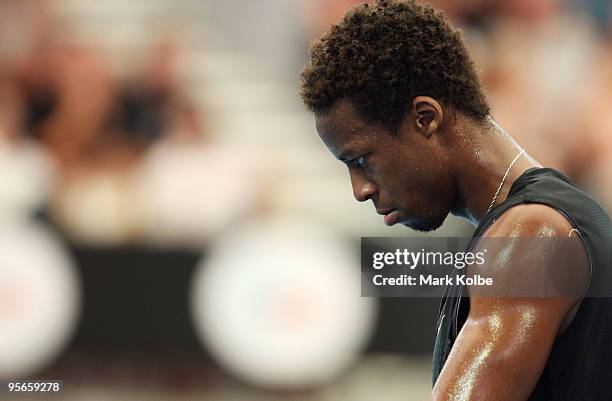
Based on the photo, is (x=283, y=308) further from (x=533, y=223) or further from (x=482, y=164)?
(x=533, y=223)

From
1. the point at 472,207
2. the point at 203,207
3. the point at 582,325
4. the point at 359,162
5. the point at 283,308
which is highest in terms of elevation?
the point at 359,162

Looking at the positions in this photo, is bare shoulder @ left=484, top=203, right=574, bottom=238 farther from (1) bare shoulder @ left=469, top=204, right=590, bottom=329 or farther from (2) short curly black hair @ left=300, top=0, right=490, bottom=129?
(2) short curly black hair @ left=300, top=0, right=490, bottom=129

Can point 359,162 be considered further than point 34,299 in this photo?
No

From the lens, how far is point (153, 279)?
5352 millimetres

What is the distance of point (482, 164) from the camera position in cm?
208

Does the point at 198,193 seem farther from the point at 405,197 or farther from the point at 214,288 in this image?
the point at 405,197

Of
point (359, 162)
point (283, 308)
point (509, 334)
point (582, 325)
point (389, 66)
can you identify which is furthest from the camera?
point (283, 308)

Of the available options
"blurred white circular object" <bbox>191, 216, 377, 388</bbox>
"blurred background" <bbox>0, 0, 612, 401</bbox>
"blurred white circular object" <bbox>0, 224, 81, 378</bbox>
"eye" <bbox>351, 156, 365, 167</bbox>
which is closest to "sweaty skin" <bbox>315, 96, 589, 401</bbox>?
"eye" <bbox>351, 156, 365, 167</bbox>

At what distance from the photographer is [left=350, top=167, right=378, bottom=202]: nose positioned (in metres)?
2.18

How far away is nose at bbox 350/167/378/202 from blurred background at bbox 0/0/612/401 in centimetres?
273

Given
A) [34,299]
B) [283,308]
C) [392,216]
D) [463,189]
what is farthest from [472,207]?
[34,299]

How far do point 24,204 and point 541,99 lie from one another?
3.17 metres

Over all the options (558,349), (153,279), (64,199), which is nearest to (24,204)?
(64,199)

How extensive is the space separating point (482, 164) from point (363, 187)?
28cm
